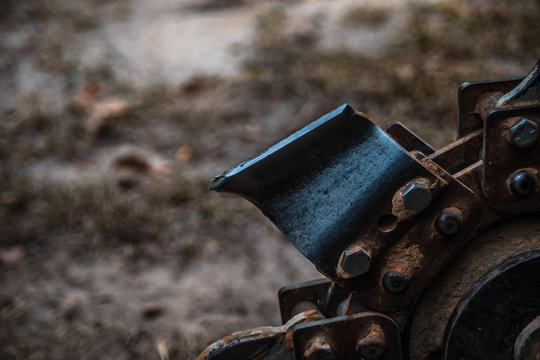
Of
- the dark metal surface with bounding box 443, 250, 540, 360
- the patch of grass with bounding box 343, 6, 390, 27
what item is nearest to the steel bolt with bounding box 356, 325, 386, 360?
the dark metal surface with bounding box 443, 250, 540, 360

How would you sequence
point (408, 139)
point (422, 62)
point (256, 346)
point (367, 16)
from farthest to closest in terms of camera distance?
point (367, 16), point (422, 62), point (408, 139), point (256, 346)

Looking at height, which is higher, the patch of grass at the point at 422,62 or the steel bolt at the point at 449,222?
the steel bolt at the point at 449,222

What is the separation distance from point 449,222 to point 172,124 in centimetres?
246

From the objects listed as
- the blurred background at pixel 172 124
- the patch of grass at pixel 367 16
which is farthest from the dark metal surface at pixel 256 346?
the patch of grass at pixel 367 16

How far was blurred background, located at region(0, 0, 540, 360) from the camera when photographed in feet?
6.36

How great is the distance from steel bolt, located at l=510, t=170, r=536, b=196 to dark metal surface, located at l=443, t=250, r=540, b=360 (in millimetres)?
92

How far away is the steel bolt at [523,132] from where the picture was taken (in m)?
0.76

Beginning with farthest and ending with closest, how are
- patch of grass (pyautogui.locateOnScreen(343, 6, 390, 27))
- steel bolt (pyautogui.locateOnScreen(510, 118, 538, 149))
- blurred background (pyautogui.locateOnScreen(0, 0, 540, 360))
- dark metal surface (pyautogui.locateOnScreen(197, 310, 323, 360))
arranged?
patch of grass (pyautogui.locateOnScreen(343, 6, 390, 27))
blurred background (pyautogui.locateOnScreen(0, 0, 540, 360))
dark metal surface (pyautogui.locateOnScreen(197, 310, 323, 360))
steel bolt (pyautogui.locateOnScreen(510, 118, 538, 149))

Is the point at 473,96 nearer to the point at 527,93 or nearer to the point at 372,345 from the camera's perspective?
the point at 527,93

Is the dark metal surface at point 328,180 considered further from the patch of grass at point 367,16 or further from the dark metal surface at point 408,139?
the patch of grass at point 367,16

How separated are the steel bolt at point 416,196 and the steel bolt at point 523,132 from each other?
5.5 inches

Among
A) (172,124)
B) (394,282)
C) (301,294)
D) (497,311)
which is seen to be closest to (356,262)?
(394,282)

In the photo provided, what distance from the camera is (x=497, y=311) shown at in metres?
→ 0.80

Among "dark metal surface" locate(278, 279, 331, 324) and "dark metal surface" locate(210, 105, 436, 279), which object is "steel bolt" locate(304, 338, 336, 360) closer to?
"dark metal surface" locate(210, 105, 436, 279)
